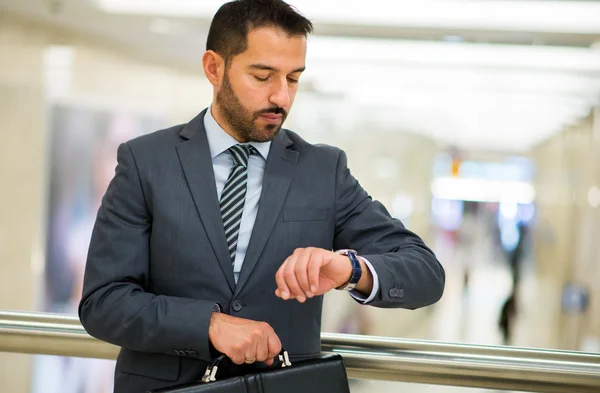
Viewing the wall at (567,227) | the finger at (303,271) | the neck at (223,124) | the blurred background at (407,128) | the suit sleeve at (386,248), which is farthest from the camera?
the wall at (567,227)

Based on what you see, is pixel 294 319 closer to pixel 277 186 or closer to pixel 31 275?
pixel 277 186

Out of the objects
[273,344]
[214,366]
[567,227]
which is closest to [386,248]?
[273,344]

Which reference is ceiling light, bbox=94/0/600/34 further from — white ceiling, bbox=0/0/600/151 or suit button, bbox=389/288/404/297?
suit button, bbox=389/288/404/297

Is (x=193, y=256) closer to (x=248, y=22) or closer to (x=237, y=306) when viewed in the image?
(x=237, y=306)

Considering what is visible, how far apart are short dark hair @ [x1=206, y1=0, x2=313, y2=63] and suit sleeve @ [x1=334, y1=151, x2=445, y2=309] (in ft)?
1.20

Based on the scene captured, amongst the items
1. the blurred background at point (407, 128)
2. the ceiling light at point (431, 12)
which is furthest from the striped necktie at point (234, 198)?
the blurred background at point (407, 128)

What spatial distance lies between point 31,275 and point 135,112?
2.51 m

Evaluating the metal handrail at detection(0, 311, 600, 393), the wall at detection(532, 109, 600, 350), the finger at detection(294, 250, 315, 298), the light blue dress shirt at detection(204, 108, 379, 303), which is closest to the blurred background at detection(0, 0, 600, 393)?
Result: the wall at detection(532, 109, 600, 350)

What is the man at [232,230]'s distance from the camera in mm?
1542

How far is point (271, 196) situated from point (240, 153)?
154 millimetres

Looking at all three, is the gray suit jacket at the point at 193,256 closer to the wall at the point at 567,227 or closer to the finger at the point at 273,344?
the finger at the point at 273,344

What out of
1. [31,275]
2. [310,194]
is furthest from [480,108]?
[310,194]

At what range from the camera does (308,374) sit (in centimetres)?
150

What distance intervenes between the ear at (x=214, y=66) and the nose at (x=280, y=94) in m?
0.18
